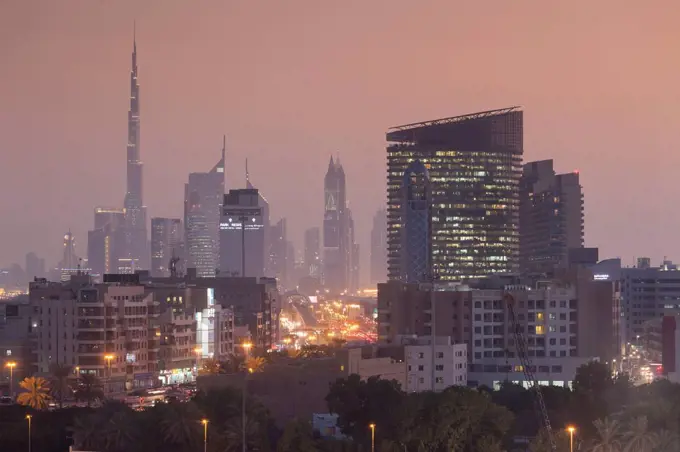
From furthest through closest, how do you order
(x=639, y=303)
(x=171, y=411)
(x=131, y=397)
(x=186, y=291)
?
1. (x=639, y=303)
2. (x=186, y=291)
3. (x=131, y=397)
4. (x=171, y=411)

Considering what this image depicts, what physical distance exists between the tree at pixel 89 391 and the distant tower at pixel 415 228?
1431 inches

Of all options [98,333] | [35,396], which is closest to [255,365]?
[35,396]

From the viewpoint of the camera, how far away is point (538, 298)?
351 feet

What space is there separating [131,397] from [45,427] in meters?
21.2

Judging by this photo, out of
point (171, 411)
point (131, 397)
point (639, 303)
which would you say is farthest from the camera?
point (639, 303)

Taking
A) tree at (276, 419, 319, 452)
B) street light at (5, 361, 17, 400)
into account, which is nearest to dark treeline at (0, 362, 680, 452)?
tree at (276, 419, 319, 452)

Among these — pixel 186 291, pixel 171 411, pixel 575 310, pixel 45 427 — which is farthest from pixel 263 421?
pixel 186 291

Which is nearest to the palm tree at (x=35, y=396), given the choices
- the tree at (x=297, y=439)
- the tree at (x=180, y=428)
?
the tree at (x=180, y=428)

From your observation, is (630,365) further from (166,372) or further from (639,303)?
(639,303)

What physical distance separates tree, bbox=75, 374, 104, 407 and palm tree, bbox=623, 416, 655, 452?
95.3ft

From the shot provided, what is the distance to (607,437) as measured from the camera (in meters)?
67.9

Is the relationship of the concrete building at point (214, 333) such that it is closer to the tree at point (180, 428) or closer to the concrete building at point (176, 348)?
the concrete building at point (176, 348)

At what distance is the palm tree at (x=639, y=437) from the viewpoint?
68.1 m

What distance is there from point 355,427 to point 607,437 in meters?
9.57
